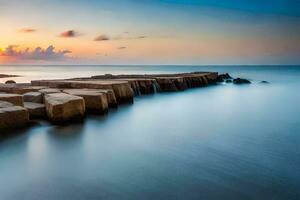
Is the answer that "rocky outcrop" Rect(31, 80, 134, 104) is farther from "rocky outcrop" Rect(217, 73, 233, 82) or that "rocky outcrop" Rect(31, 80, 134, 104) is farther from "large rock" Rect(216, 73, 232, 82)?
"rocky outcrop" Rect(217, 73, 233, 82)

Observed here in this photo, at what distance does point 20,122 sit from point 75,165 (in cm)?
246

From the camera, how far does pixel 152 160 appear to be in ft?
16.0

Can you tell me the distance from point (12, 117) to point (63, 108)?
1.10 meters

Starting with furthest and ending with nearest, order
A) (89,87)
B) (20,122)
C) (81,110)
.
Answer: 1. (89,87)
2. (81,110)
3. (20,122)

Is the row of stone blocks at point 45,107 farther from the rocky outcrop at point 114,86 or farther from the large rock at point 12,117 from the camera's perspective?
the rocky outcrop at point 114,86

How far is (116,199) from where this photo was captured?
3.47 metres

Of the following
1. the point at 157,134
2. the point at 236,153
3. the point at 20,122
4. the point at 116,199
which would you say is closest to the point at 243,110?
the point at 157,134

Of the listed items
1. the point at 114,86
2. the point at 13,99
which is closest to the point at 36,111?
the point at 13,99

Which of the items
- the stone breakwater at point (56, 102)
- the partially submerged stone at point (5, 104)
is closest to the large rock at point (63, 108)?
the stone breakwater at point (56, 102)

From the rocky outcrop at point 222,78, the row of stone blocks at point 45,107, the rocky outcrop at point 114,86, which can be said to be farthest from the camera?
the rocky outcrop at point 222,78

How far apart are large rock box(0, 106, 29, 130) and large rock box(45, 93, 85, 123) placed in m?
0.59

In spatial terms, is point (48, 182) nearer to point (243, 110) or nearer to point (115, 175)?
point (115, 175)

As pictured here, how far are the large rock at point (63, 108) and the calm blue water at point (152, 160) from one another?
309mm

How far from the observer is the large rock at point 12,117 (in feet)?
19.9
